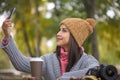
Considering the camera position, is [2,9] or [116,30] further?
[116,30]

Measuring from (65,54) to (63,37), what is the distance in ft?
0.58

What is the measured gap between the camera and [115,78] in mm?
3564

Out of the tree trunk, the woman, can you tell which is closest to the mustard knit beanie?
the woman

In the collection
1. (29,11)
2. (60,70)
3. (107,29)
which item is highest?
(60,70)

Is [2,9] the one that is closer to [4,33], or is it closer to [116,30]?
[4,33]

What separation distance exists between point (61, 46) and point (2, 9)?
13.2 feet

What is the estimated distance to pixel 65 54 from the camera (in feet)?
14.1

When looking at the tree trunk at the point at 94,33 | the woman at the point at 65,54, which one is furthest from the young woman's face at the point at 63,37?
the tree trunk at the point at 94,33

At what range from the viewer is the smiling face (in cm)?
424

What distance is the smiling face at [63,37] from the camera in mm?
4242

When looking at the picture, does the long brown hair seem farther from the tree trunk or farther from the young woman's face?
the tree trunk

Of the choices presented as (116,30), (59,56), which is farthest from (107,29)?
(59,56)

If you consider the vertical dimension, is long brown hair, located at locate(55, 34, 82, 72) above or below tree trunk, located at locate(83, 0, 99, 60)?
above

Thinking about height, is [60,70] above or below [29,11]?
above
